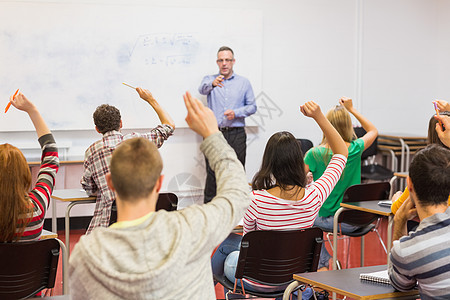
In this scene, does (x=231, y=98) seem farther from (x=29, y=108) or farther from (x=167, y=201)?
(x=29, y=108)

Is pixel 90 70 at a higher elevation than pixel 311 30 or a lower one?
lower

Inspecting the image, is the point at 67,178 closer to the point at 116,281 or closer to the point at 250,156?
the point at 250,156

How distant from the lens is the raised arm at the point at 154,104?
3529 millimetres

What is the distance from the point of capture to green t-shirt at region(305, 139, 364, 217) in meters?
4.21

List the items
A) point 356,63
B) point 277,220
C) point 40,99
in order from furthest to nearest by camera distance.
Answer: point 356,63
point 40,99
point 277,220

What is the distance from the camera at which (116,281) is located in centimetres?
141

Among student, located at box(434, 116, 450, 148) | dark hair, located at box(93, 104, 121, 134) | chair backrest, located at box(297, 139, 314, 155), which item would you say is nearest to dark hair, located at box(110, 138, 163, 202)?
student, located at box(434, 116, 450, 148)

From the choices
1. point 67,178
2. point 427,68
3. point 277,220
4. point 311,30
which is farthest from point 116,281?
point 427,68

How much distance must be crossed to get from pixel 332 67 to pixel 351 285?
211 inches

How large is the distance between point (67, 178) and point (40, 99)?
2.73ft

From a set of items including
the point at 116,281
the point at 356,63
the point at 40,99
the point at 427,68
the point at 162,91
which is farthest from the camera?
the point at 427,68

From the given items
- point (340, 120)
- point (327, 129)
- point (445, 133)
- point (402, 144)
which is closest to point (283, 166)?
point (327, 129)

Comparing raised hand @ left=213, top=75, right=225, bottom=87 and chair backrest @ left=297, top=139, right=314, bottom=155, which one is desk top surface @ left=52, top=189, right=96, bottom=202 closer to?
raised hand @ left=213, top=75, right=225, bottom=87

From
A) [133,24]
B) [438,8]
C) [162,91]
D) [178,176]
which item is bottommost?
[178,176]
